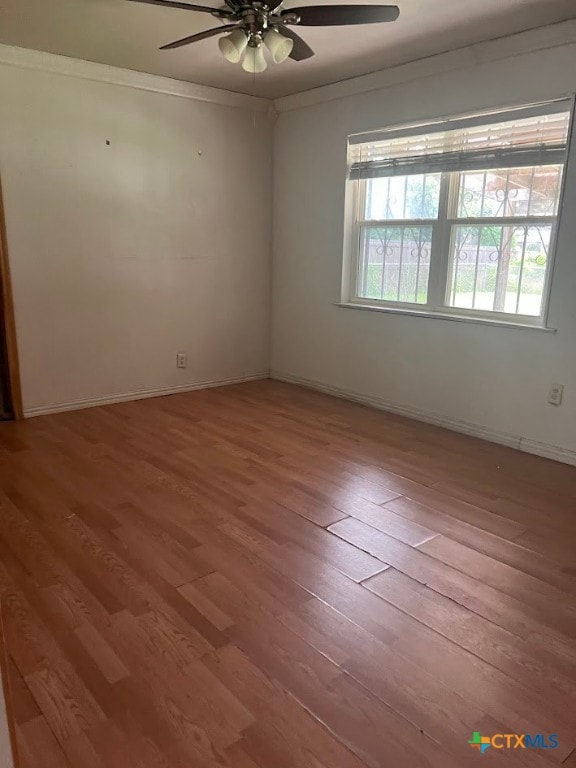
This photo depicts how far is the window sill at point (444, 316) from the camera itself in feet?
11.3

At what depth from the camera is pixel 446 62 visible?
359 cm

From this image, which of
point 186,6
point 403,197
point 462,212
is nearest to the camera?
point 186,6

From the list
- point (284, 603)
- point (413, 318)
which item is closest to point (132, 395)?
point (413, 318)

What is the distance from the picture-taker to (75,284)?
4.10 metres

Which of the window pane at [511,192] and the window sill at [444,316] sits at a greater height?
the window pane at [511,192]

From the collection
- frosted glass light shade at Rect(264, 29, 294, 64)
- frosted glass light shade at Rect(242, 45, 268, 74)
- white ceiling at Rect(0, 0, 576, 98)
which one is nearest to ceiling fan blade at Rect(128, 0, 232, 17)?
frosted glass light shade at Rect(264, 29, 294, 64)

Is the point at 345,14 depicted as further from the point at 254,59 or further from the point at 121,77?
the point at 121,77

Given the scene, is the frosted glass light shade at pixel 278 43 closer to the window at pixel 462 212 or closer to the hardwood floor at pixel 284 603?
the window at pixel 462 212

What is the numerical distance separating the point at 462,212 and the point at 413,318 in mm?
796

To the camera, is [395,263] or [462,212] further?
[395,263]

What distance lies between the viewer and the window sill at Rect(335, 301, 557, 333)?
11.3 ft

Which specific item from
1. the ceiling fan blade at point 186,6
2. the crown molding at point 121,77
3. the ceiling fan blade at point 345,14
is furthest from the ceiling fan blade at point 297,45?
the crown molding at point 121,77

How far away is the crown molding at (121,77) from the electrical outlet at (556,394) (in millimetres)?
3361

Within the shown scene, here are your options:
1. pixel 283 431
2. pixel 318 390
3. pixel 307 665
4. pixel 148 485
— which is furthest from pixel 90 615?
pixel 318 390
